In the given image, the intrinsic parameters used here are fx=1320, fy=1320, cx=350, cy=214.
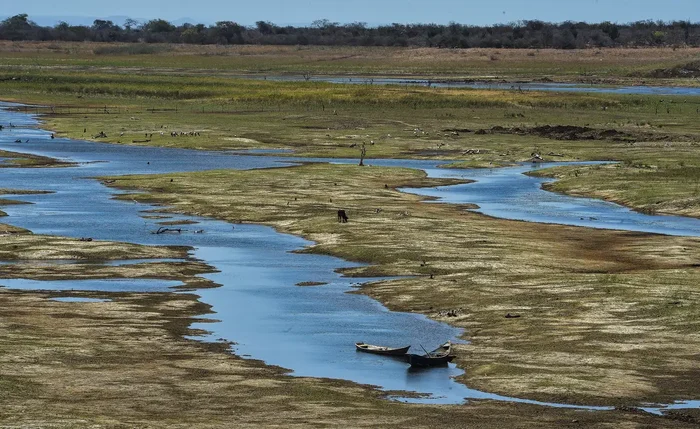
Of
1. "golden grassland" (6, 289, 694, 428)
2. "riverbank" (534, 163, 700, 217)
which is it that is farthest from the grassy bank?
"riverbank" (534, 163, 700, 217)

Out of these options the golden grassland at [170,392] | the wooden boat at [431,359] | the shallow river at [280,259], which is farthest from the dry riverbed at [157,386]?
the wooden boat at [431,359]

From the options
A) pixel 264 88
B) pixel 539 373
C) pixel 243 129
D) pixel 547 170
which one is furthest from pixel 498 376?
pixel 264 88

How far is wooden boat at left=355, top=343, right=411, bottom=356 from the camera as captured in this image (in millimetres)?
36844

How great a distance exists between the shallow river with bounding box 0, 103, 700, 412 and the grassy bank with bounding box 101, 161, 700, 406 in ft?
4.52

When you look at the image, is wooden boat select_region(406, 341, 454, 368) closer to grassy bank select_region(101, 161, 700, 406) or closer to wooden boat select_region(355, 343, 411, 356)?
wooden boat select_region(355, 343, 411, 356)

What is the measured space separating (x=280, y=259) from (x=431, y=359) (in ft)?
66.5

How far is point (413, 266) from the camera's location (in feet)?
172

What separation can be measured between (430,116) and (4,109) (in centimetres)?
5096

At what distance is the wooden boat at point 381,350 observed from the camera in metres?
36.8

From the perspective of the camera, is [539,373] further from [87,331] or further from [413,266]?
[413,266]

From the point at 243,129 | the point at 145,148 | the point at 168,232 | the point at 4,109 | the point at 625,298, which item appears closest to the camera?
the point at 625,298

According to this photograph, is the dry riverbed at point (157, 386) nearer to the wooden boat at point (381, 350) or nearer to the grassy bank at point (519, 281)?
the wooden boat at point (381, 350)

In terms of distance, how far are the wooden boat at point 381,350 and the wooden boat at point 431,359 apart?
1.42ft

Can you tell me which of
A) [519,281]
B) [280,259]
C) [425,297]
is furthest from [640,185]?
[425,297]
